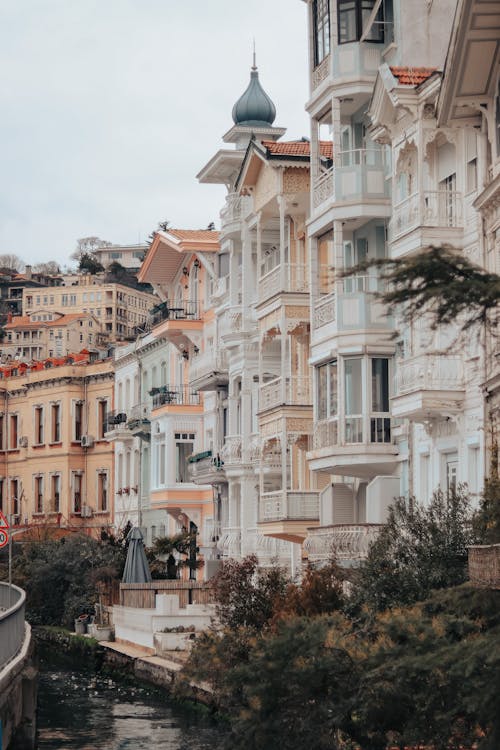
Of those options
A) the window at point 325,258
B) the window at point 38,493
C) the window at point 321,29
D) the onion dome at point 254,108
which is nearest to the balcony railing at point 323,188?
the window at point 325,258

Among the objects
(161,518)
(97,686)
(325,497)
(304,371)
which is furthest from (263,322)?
(161,518)

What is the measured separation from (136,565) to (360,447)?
1881 centimetres

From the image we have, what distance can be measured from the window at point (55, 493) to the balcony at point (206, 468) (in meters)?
22.5

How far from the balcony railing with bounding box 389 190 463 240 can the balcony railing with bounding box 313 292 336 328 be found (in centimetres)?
494

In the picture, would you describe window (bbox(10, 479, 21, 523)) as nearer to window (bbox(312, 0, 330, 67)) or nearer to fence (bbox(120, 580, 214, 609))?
fence (bbox(120, 580, 214, 609))

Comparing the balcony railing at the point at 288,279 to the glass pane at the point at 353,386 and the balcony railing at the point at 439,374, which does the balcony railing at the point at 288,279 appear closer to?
the glass pane at the point at 353,386

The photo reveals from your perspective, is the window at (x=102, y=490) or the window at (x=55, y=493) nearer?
the window at (x=102, y=490)

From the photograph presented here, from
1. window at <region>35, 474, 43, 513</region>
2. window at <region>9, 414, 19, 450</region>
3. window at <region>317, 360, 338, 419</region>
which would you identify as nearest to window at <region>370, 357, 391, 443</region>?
window at <region>317, 360, 338, 419</region>

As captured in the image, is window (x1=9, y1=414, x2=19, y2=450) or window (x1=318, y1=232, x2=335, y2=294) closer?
window (x1=318, y1=232, x2=335, y2=294)

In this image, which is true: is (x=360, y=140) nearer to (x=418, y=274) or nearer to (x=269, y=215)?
(x=269, y=215)

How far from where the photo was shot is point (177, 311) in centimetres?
6250

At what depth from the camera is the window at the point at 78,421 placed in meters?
78.6

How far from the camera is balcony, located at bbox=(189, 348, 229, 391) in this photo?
2104 inches

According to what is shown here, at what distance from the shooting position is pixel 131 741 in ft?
109
